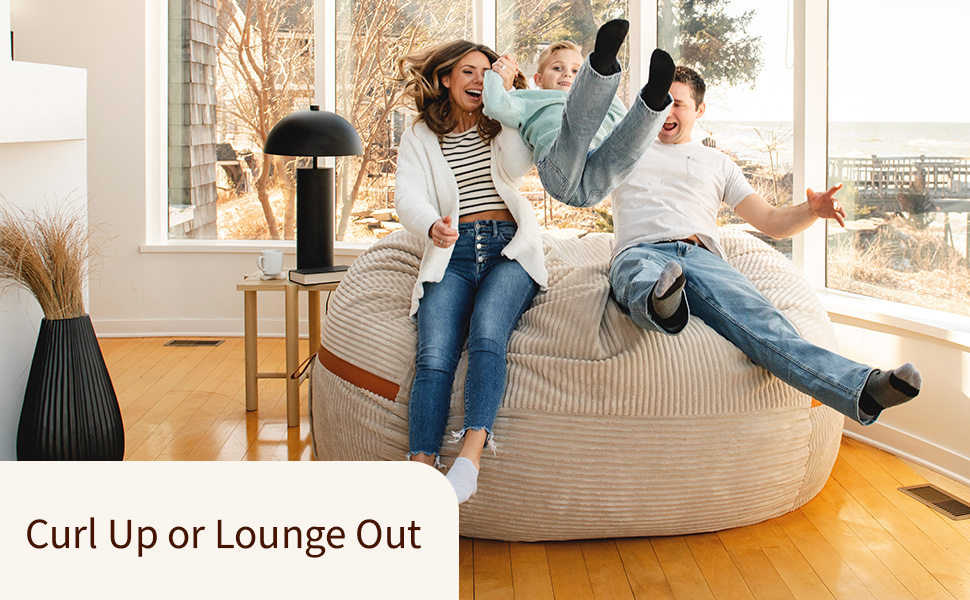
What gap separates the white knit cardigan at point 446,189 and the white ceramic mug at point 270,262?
1.06m

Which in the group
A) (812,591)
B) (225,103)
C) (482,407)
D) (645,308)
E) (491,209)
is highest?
(225,103)

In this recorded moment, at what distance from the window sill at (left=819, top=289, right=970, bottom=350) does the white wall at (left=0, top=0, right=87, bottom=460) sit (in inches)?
103

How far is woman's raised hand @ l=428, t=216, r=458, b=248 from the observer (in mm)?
2098

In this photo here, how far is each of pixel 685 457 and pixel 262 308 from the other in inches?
121

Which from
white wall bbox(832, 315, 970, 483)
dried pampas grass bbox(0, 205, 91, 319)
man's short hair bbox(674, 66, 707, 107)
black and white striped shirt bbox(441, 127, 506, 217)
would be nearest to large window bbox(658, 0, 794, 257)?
white wall bbox(832, 315, 970, 483)

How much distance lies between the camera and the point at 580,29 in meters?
4.29

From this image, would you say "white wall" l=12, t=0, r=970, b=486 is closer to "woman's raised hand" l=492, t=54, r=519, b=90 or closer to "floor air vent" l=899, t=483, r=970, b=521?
"woman's raised hand" l=492, t=54, r=519, b=90

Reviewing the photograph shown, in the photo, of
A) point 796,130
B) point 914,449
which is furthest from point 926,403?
point 796,130

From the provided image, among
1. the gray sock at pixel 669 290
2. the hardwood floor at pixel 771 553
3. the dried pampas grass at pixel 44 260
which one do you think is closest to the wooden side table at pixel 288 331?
the hardwood floor at pixel 771 553

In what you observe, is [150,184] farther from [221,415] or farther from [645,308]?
[645,308]

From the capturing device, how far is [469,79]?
2424 mm

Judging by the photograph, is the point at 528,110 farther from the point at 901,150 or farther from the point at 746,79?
the point at 746,79

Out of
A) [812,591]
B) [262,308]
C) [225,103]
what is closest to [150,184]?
[225,103]

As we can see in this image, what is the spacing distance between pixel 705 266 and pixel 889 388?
2.17 feet
